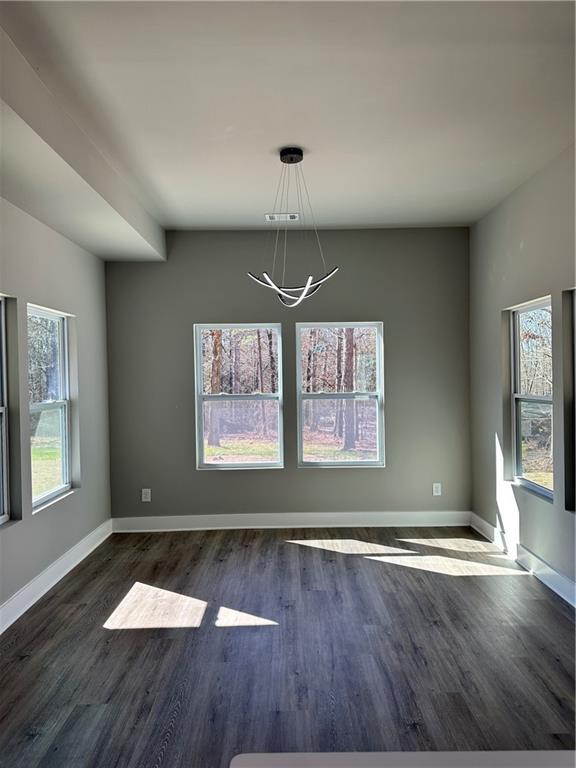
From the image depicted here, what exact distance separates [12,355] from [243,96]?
2132 mm

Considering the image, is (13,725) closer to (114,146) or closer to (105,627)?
(105,627)

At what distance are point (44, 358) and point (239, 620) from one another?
240cm

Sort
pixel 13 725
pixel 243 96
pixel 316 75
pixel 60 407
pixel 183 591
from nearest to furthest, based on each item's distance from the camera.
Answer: pixel 13 725, pixel 316 75, pixel 243 96, pixel 183 591, pixel 60 407

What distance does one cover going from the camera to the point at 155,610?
3369 millimetres

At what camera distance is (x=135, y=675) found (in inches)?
104

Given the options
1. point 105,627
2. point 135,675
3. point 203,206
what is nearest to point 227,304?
point 203,206

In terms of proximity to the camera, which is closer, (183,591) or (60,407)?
(183,591)

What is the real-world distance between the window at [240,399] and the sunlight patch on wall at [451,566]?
1571 mm

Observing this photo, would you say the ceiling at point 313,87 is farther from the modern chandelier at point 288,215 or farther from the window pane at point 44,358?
the window pane at point 44,358

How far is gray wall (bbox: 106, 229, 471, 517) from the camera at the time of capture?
520cm

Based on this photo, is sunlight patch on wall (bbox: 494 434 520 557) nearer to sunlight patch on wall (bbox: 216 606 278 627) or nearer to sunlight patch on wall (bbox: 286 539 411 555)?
sunlight patch on wall (bbox: 286 539 411 555)

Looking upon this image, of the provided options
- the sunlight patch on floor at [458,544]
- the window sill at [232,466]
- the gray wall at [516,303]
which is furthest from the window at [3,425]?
the gray wall at [516,303]

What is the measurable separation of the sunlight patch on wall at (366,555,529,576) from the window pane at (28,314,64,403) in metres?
2.83

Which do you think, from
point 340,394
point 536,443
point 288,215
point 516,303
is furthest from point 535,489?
point 288,215
